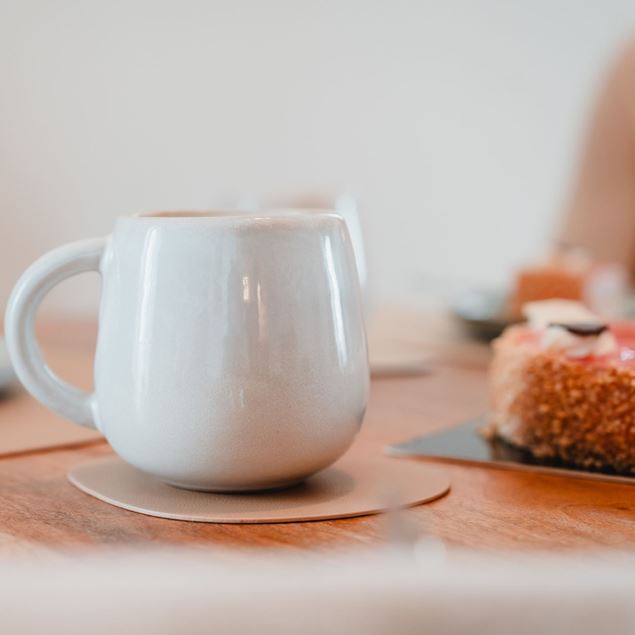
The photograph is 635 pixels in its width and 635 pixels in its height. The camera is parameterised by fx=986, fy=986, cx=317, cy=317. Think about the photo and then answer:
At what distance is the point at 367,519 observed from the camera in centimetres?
49

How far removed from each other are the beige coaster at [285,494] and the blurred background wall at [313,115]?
5.71 feet

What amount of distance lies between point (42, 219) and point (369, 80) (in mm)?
1408

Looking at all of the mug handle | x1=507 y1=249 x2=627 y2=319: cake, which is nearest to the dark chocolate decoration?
the mug handle

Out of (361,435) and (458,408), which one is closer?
(361,435)

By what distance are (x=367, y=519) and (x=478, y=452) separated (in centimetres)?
17

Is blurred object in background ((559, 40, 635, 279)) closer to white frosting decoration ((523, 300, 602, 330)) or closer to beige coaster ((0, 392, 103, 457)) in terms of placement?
white frosting decoration ((523, 300, 602, 330))

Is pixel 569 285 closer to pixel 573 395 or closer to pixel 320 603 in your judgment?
pixel 573 395

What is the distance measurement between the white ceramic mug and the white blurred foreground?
0.18m

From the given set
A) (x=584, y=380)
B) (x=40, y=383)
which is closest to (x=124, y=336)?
(x=40, y=383)

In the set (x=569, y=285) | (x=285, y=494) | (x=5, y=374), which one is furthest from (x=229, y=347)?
(x=569, y=285)

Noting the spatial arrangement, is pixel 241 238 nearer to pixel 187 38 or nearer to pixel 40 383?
pixel 40 383

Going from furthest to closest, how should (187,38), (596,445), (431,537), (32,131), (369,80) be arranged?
(369,80)
(187,38)
(32,131)
(596,445)
(431,537)

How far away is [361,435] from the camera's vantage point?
701 millimetres

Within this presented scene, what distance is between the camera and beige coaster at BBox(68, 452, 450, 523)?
1.59ft
